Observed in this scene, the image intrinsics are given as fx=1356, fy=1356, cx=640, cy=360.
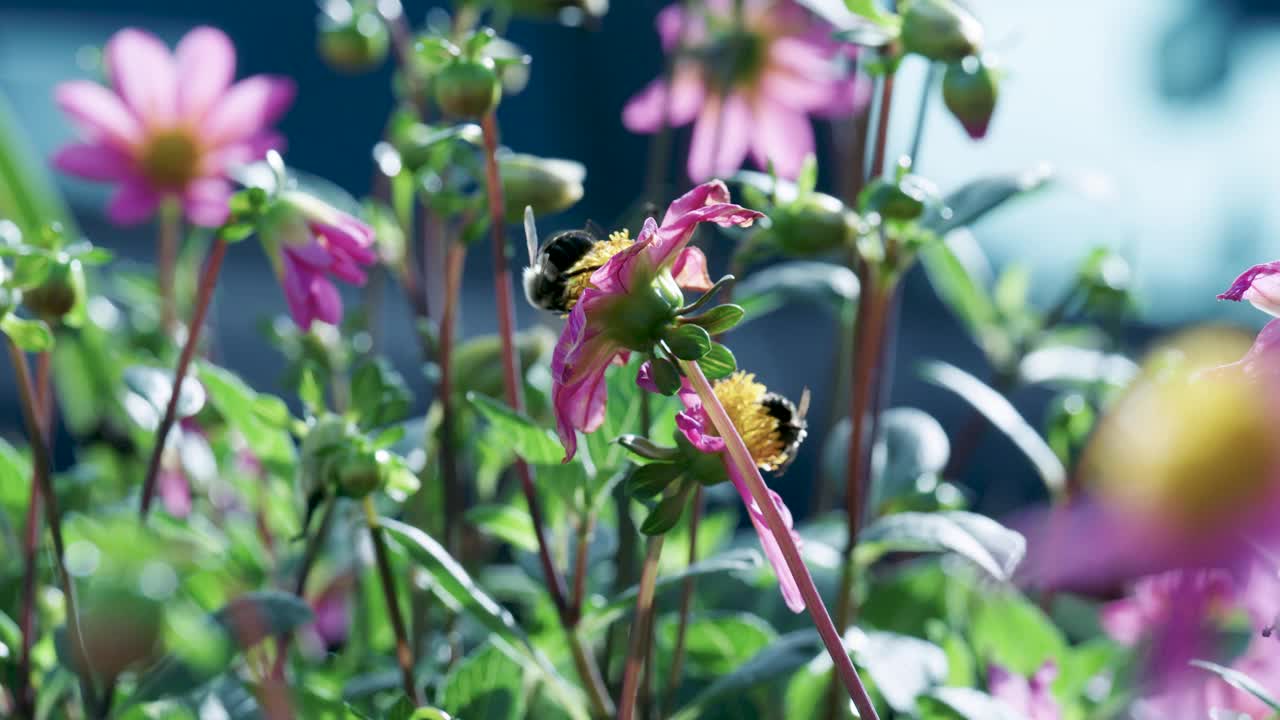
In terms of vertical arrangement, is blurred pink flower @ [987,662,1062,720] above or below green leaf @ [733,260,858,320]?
below

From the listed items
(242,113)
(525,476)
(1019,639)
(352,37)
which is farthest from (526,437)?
(242,113)

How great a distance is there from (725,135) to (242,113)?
27 centimetres

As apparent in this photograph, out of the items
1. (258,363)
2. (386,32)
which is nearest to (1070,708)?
(386,32)

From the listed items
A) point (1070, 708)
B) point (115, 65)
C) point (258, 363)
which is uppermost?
point (115, 65)

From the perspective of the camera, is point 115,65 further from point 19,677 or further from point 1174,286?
point 1174,286

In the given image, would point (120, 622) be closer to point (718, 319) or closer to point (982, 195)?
point (718, 319)

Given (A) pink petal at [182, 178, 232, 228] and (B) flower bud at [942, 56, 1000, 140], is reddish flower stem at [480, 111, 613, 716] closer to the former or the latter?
(B) flower bud at [942, 56, 1000, 140]

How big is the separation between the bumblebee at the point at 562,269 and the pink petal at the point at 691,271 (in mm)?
41

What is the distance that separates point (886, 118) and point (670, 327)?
200 millimetres

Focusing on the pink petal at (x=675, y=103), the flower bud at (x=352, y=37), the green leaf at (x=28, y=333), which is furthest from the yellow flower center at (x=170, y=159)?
the green leaf at (x=28, y=333)

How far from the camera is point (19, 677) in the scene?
0.44 metres

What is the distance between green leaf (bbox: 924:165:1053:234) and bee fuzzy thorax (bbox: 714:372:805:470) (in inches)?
4.1

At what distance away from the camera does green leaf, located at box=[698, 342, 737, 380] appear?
30 cm

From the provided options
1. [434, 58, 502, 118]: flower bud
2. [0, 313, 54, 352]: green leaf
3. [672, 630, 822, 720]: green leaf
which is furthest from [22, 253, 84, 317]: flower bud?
[672, 630, 822, 720]: green leaf
